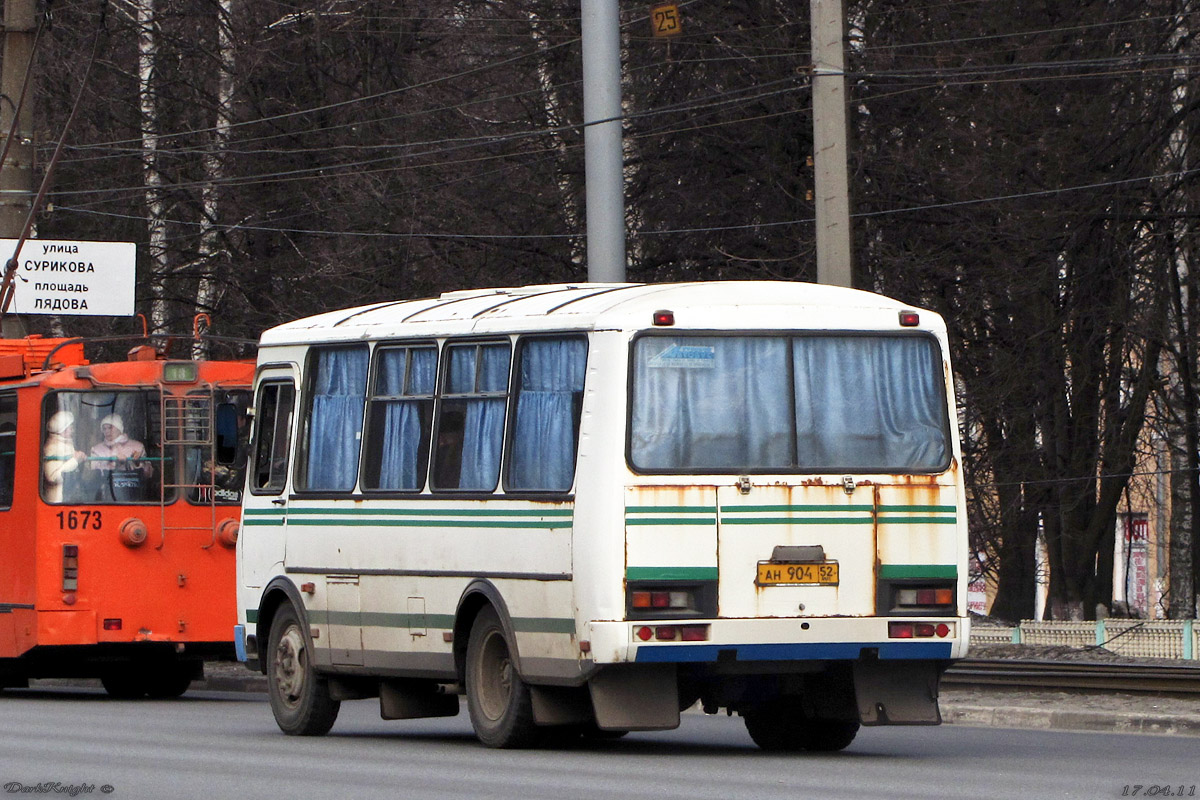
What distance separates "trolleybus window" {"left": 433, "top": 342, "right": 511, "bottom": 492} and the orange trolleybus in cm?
548

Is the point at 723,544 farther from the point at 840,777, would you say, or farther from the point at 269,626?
the point at 269,626

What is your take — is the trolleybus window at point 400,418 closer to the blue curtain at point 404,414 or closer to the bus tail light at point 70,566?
the blue curtain at point 404,414

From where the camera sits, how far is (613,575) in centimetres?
1265

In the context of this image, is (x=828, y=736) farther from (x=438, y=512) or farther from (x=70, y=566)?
(x=70, y=566)

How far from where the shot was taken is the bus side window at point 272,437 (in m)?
15.9

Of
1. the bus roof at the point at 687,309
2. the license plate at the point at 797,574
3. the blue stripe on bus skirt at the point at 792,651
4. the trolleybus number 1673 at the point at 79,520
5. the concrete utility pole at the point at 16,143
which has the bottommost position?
the blue stripe on bus skirt at the point at 792,651

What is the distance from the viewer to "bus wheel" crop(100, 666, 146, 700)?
844 inches

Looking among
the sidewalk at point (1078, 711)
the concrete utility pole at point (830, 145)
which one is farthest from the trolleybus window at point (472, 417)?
the concrete utility pole at point (830, 145)

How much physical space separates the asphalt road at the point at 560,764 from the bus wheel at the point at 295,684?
181 millimetres

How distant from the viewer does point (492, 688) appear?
45.4ft

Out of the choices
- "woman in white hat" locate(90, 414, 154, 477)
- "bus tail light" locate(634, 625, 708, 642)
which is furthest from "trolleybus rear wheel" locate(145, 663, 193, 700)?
"bus tail light" locate(634, 625, 708, 642)

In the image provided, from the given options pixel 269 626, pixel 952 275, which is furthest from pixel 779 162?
pixel 269 626

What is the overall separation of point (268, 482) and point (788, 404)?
4289mm

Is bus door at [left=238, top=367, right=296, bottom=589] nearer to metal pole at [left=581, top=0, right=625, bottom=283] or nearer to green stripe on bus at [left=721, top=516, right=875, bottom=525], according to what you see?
green stripe on bus at [left=721, top=516, right=875, bottom=525]
